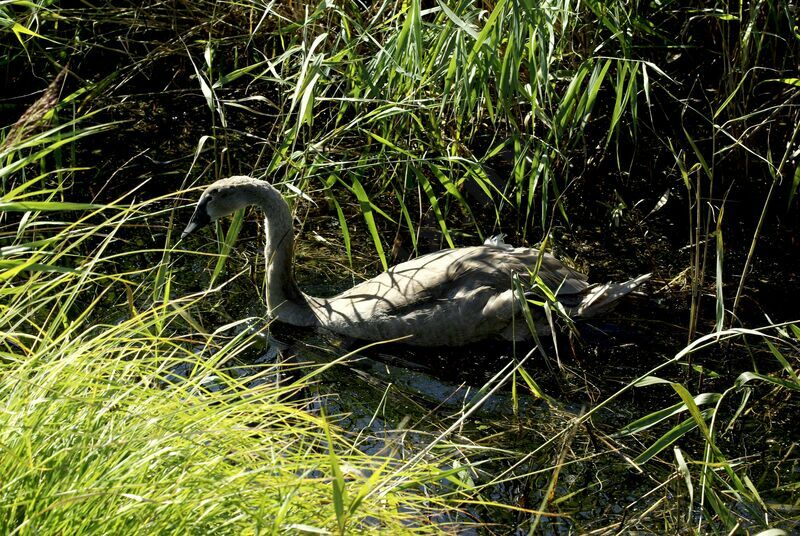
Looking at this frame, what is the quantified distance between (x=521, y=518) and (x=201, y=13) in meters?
3.85

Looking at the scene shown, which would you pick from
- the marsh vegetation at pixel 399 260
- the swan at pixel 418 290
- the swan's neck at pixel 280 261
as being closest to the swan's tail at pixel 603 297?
the swan at pixel 418 290

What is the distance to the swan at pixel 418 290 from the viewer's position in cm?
494

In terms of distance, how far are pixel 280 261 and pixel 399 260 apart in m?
0.76

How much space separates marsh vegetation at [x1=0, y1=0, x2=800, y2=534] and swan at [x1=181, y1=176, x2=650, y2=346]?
0.11m

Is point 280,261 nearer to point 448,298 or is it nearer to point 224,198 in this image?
point 224,198

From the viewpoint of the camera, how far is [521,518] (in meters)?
3.52

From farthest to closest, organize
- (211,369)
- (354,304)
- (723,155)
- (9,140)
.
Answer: (723,155)
(354,304)
(9,140)
(211,369)

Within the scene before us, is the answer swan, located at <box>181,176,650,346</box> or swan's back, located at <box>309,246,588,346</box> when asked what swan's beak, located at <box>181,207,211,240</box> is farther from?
swan's back, located at <box>309,246,588,346</box>

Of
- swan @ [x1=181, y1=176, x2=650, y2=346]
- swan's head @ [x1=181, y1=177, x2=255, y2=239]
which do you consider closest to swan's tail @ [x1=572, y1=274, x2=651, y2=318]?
swan @ [x1=181, y1=176, x2=650, y2=346]

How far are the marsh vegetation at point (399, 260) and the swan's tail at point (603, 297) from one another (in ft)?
0.45

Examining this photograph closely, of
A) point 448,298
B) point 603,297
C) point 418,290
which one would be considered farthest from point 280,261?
point 603,297

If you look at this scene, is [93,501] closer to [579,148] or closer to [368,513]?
[368,513]

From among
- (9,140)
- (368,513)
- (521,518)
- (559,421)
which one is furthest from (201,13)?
(368,513)

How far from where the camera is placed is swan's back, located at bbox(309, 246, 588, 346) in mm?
4941
